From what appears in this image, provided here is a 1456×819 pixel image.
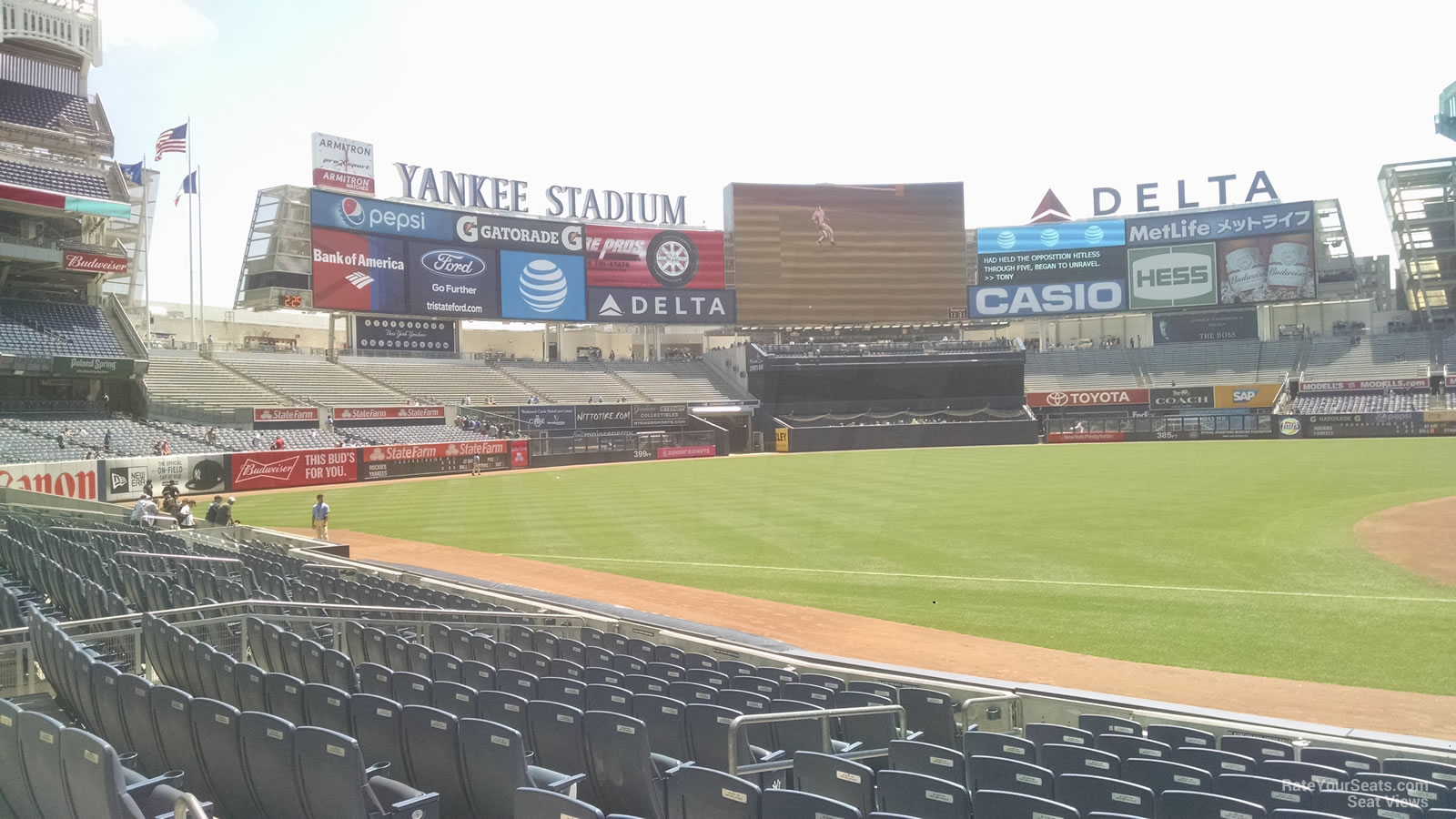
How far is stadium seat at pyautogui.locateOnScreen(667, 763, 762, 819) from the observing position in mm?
4293

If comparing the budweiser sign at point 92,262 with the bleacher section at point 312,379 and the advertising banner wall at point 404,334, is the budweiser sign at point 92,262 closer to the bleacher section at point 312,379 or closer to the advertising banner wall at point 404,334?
the bleacher section at point 312,379

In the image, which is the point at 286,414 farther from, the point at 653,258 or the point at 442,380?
the point at 653,258

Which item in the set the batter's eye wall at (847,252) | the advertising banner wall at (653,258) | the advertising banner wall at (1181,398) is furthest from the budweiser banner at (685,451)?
the advertising banner wall at (1181,398)

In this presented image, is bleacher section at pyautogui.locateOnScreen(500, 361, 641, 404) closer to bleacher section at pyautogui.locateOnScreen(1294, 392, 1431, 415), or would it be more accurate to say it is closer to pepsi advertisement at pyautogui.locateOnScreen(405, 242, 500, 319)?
pepsi advertisement at pyautogui.locateOnScreen(405, 242, 500, 319)

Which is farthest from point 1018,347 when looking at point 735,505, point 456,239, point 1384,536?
point 1384,536

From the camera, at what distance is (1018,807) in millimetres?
4438

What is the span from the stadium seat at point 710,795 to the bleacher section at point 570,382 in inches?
2327

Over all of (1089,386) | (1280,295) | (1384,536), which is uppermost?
(1280,295)

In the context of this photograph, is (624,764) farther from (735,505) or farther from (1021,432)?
(1021,432)

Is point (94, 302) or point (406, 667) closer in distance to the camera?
point (406, 667)

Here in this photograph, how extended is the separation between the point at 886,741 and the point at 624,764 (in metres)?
2.42

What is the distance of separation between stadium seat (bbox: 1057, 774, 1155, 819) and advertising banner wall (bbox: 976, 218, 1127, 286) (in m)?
73.8

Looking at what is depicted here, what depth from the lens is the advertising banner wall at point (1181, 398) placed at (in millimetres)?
67688

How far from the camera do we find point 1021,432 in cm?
6519
